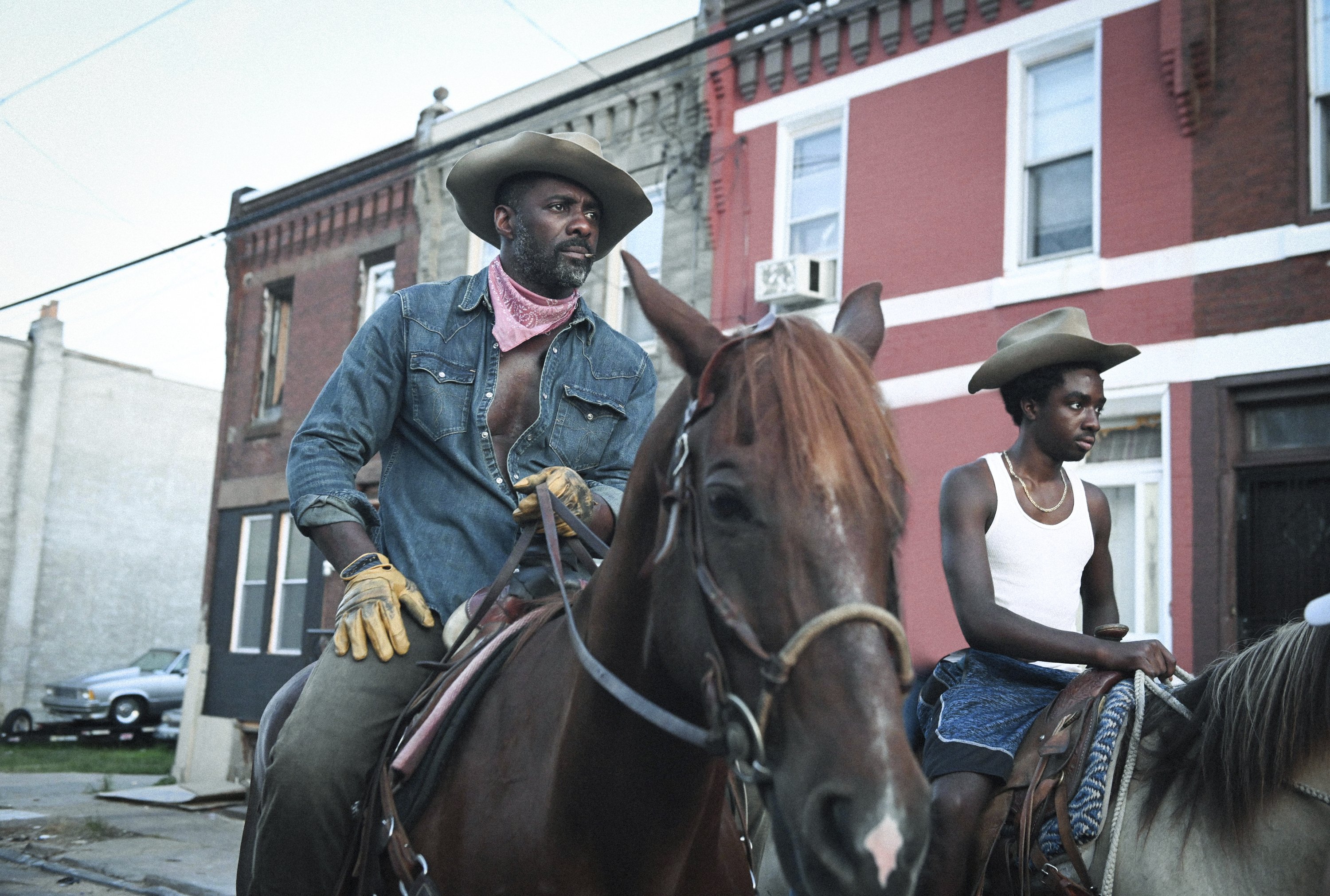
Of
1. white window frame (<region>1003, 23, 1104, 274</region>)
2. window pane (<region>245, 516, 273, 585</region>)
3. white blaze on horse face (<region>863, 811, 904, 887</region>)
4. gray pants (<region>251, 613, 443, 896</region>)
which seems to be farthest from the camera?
window pane (<region>245, 516, 273, 585</region>)

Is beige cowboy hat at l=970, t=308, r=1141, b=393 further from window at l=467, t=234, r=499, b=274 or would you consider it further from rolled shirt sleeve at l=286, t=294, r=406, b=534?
window at l=467, t=234, r=499, b=274

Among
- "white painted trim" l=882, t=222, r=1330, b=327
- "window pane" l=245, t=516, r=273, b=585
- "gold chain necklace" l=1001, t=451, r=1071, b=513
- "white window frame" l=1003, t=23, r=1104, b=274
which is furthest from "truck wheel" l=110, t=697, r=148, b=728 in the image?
"gold chain necklace" l=1001, t=451, r=1071, b=513

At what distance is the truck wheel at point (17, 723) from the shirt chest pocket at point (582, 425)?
23585mm

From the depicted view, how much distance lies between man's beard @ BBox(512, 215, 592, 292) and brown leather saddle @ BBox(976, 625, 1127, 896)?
1.87 meters

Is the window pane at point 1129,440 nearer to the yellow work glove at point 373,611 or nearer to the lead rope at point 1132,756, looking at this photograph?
the lead rope at point 1132,756

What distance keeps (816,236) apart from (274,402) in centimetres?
1032

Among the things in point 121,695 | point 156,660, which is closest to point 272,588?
point 121,695

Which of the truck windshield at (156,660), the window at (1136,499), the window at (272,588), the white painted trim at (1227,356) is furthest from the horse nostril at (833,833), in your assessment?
the truck windshield at (156,660)

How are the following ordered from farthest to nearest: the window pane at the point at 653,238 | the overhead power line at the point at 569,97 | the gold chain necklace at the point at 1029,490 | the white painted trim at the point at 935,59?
the window pane at the point at 653,238
the white painted trim at the point at 935,59
the overhead power line at the point at 569,97
the gold chain necklace at the point at 1029,490

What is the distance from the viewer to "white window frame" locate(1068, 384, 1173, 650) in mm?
8664

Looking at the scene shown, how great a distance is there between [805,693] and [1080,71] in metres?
9.88

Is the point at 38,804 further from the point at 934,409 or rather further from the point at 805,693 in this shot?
the point at 805,693

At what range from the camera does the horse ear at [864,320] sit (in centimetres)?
211

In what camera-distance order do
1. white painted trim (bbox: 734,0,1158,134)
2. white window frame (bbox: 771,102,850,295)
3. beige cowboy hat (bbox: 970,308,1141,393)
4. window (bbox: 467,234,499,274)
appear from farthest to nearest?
window (bbox: 467,234,499,274) < white window frame (bbox: 771,102,850,295) < white painted trim (bbox: 734,0,1158,134) < beige cowboy hat (bbox: 970,308,1141,393)
